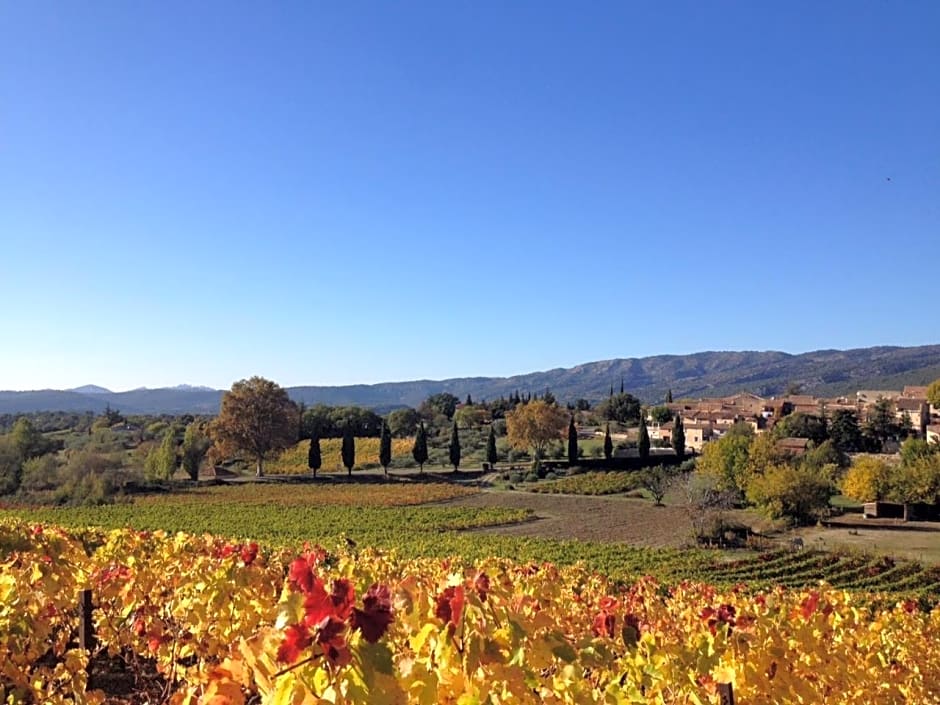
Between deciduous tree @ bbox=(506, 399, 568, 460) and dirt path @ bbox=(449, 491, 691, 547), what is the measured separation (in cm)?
1350

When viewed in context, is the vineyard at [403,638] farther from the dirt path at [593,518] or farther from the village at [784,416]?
the village at [784,416]

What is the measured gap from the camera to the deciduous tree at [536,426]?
5962 cm

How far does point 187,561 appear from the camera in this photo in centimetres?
556

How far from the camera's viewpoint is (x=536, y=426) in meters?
59.5

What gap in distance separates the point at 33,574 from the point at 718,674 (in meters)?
4.07

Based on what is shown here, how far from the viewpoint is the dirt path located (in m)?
31.1

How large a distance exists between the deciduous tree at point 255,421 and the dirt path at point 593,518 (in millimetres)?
17518

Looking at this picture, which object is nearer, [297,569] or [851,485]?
[297,569]

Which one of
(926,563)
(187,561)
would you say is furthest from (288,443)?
(187,561)

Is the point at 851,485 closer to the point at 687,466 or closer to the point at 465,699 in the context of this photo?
the point at 687,466

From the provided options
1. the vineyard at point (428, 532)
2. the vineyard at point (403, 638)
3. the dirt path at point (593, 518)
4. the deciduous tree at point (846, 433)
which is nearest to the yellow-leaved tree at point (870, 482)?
the dirt path at point (593, 518)

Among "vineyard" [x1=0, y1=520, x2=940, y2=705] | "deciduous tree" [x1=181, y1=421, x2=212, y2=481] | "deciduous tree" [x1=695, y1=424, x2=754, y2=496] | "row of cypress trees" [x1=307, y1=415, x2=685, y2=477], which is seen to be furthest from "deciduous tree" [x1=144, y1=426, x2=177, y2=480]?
"vineyard" [x1=0, y1=520, x2=940, y2=705]

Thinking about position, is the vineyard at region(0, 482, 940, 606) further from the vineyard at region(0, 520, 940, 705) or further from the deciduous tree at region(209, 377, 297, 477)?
the vineyard at region(0, 520, 940, 705)

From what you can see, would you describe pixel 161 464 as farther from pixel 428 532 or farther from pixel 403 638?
pixel 403 638
